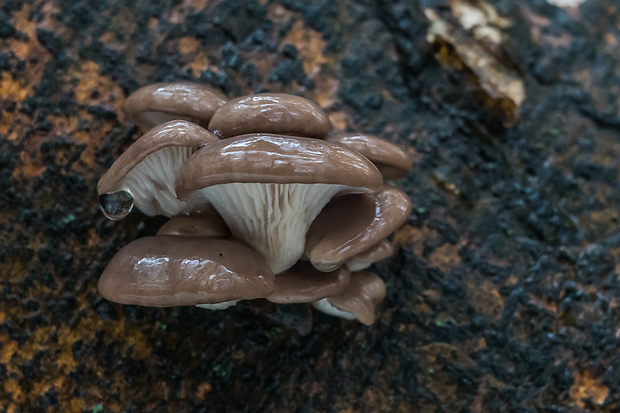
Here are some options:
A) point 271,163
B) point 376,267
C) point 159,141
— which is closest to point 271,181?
point 271,163

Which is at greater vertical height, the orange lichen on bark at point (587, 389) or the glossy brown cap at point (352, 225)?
the glossy brown cap at point (352, 225)

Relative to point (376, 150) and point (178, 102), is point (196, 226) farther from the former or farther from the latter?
point (376, 150)

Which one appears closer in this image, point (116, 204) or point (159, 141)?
point (159, 141)

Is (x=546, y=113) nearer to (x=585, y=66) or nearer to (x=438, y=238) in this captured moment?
(x=585, y=66)

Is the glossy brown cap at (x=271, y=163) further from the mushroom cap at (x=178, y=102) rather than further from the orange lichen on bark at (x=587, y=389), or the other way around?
the orange lichen on bark at (x=587, y=389)

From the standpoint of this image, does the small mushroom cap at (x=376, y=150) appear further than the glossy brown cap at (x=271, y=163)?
Yes

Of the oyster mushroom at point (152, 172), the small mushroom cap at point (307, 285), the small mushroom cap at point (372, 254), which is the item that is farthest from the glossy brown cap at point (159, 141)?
the small mushroom cap at point (372, 254)

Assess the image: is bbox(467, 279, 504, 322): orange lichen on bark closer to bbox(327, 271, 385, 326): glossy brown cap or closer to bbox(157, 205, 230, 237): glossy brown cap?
A: bbox(327, 271, 385, 326): glossy brown cap
